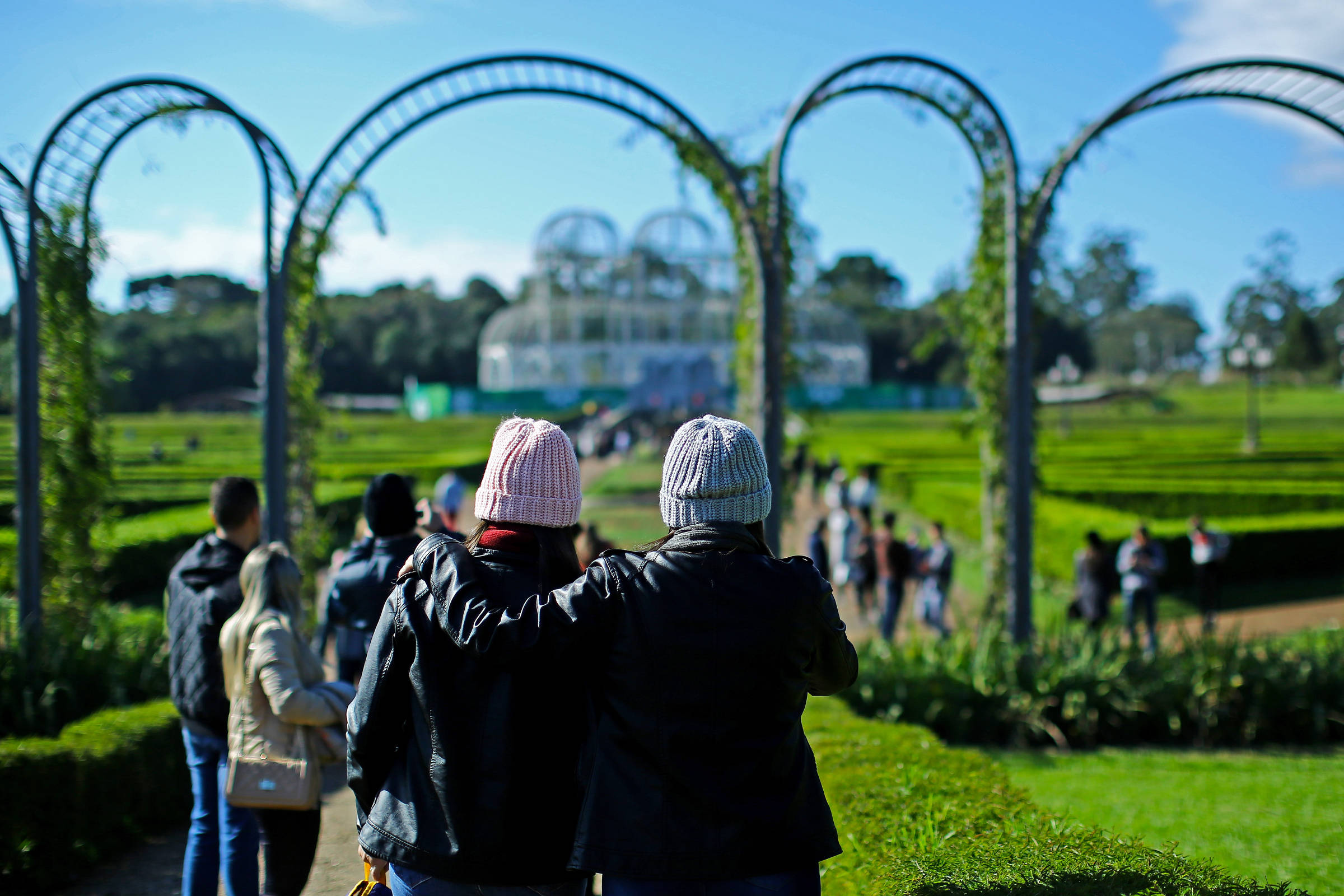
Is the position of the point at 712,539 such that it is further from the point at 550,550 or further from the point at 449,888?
the point at 449,888

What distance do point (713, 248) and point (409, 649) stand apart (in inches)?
1867

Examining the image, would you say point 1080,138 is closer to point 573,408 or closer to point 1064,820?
point 1064,820

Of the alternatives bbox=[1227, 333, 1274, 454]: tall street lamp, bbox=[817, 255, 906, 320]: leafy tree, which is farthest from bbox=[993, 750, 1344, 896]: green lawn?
bbox=[817, 255, 906, 320]: leafy tree

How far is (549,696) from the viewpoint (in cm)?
183

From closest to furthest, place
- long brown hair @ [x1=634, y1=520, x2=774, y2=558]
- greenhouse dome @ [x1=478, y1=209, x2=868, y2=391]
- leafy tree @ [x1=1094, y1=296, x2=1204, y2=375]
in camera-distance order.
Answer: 1. long brown hair @ [x1=634, y1=520, x2=774, y2=558]
2. greenhouse dome @ [x1=478, y1=209, x2=868, y2=391]
3. leafy tree @ [x1=1094, y1=296, x2=1204, y2=375]

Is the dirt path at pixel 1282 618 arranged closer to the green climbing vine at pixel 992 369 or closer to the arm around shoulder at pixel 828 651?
the green climbing vine at pixel 992 369

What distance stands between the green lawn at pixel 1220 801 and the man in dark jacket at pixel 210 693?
2.50 meters

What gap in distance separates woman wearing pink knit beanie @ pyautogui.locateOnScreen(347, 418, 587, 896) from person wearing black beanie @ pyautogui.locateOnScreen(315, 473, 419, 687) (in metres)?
1.33

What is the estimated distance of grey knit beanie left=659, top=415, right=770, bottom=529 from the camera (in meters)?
1.83

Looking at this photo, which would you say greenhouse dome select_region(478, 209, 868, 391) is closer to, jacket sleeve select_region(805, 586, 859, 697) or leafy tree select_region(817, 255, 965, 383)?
leafy tree select_region(817, 255, 965, 383)

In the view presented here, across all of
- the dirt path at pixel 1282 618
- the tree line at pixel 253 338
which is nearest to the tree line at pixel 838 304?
the tree line at pixel 253 338

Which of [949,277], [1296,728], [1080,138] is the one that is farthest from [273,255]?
[1296,728]

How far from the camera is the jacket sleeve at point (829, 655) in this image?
1.80m

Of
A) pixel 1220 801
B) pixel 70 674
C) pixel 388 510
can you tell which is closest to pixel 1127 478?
pixel 1220 801
